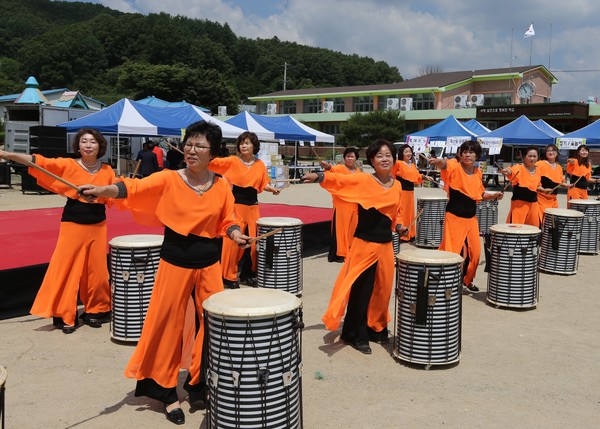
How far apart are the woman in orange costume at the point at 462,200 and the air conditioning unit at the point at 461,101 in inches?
1485

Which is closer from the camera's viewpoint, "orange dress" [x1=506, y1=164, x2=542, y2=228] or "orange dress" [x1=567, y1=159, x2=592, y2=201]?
"orange dress" [x1=506, y1=164, x2=542, y2=228]

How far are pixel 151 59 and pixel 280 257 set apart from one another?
77.7 metres

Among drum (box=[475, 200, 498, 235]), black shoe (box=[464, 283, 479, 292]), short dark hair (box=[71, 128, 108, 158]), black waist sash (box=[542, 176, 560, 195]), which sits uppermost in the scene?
short dark hair (box=[71, 128, 108, 158])

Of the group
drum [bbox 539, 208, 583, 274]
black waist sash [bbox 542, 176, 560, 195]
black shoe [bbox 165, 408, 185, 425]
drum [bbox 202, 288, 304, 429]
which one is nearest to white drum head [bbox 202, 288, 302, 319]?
drum [bbox 202, 288, 304, 429]

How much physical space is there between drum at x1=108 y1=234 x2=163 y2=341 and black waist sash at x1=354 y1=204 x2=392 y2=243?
A: 173 centimetres

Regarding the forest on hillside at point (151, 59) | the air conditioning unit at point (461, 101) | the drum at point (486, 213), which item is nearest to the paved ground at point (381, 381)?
the drum at point (486, 213)

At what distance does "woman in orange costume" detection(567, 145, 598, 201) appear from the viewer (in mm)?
9965

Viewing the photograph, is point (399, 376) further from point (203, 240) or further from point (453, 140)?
point (453, 140)

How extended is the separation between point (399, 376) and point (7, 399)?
273cm

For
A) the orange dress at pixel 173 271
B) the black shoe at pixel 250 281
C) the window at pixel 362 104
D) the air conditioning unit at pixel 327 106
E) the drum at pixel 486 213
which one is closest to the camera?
the orange dress at pixel 173 271

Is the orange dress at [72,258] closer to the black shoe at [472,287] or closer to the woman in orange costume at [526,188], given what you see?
the black shoe at [472,287]

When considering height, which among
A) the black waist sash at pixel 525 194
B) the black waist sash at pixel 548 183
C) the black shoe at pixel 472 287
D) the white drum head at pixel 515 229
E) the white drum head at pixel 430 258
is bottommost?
the black shoe at pixel 472 287

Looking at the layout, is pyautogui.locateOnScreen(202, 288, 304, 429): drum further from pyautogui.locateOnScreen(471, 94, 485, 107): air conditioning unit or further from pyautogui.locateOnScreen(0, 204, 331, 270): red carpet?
pyautogui.locateOnScreen(471, 94, 485, 107): air conditioning unit

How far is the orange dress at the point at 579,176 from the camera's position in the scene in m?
9.96
